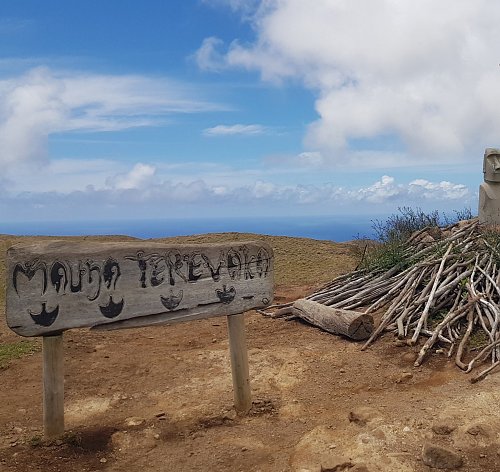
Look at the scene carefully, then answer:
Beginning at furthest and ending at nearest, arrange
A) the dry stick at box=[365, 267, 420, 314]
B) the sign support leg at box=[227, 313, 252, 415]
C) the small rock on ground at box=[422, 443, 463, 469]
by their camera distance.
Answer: the dry stick at box=[365, 267, 420, 314] → the sign support leg at box=[227, 313, 252, 415] → the small rock on ground at box=[422, 443, 463, 469]

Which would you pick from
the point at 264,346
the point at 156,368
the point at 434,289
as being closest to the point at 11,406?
the point at 156,368

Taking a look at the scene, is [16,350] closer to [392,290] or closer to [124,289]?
[124,289]

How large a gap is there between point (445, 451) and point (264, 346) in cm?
406

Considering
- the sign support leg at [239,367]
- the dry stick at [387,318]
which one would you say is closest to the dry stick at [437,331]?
the dry stick at [387,318]

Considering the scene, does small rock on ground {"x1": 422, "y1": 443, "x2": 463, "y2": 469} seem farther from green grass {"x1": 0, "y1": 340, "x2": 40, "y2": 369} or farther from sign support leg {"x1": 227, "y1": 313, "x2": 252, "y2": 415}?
green grass {"x1": 0, "y1": 340, "x2": 40, "y2": 369}

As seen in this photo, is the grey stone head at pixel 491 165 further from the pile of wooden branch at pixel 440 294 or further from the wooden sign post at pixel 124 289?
the wooden sign post at pixel 124 289

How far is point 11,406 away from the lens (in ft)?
19.4

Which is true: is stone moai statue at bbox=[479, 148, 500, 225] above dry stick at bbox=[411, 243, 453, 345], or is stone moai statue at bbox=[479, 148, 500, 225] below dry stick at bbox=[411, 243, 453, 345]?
above

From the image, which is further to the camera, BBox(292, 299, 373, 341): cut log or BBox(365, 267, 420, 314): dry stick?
BBox(365, 267, 420, 314): dry stick

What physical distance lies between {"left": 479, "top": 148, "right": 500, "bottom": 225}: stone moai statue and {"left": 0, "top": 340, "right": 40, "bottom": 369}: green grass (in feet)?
28.0

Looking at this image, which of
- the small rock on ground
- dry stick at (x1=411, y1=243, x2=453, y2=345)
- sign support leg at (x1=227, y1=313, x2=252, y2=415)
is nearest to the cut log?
dry stick at (x1=411, y1=243, x2=453, y2=345)

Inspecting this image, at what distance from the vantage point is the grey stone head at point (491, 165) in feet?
33.6

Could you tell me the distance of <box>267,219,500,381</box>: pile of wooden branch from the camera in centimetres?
687

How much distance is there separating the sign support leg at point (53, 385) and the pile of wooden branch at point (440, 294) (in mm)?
4227
